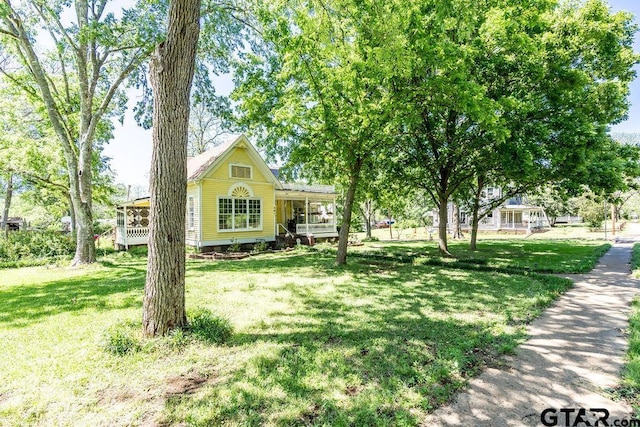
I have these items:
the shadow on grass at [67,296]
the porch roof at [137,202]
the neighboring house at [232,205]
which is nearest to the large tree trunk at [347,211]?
the shadow on grass at [67,296]

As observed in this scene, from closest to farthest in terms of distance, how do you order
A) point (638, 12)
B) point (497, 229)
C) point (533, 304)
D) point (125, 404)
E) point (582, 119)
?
point (125, 404) < point (533, 304) < point (582, 119) < point (638, 12) < point (497, 229)

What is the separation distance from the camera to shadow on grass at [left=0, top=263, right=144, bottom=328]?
20.1ft

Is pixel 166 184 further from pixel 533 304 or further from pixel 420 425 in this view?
pixel 533 304

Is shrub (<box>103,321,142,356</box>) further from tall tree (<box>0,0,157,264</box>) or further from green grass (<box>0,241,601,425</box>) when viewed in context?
tall tree (<box>0,0,157,264</box>)

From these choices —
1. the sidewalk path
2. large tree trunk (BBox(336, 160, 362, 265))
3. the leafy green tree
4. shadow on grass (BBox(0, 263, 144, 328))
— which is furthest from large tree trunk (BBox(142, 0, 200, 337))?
large tree trunk (BBox(336, 160, 362, 265))

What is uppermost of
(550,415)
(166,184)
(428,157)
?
(428,157)

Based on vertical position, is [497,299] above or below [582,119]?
below

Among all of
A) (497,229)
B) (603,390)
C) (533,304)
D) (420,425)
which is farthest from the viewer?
(497,229)

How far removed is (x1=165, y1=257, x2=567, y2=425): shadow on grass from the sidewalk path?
22 centimetres

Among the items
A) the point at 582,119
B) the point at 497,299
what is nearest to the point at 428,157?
the point at 582,119

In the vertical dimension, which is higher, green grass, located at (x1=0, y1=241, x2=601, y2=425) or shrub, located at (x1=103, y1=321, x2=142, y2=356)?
shrub, located at (x1=103, y1=321, x2=142, y2=356)

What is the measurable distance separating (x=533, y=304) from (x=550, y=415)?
13.4 feet

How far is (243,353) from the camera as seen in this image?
13.6 feet

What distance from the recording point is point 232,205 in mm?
17406
